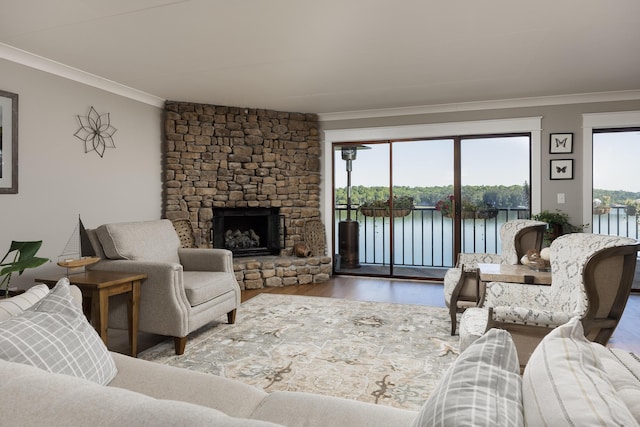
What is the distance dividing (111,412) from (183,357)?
7.72ft

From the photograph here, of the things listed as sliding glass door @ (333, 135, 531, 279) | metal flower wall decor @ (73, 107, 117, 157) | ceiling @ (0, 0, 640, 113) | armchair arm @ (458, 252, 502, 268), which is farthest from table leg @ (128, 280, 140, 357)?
sliding glass door @ (333, 135, 531, 279)

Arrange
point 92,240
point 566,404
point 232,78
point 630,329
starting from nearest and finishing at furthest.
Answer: point 566,404 → point 92,240 → point 630,329 → point 232,78

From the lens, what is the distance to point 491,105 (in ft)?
16.9

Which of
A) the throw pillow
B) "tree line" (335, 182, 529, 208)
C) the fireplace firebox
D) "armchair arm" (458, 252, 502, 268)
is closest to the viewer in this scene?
the throw pillow

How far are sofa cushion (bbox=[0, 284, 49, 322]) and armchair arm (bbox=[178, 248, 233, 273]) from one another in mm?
2050

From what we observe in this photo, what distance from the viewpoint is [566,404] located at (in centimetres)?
67

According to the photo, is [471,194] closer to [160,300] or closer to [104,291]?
[160,300]

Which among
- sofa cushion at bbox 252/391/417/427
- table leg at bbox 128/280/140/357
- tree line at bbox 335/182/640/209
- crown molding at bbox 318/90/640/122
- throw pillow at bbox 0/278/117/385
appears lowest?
table leg at bbox 128/280/140/357

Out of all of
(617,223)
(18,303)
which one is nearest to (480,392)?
(18,303)

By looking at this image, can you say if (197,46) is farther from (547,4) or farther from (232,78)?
(547,4)

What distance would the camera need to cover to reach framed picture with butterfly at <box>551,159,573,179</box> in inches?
195

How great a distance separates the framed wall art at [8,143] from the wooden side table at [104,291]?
45.8 inches

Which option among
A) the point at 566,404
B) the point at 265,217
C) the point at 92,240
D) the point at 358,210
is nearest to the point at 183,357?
the point at 92,240

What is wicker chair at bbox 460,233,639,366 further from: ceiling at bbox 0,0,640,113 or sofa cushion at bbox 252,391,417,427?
ceiling at bbox 0,0,640,113
